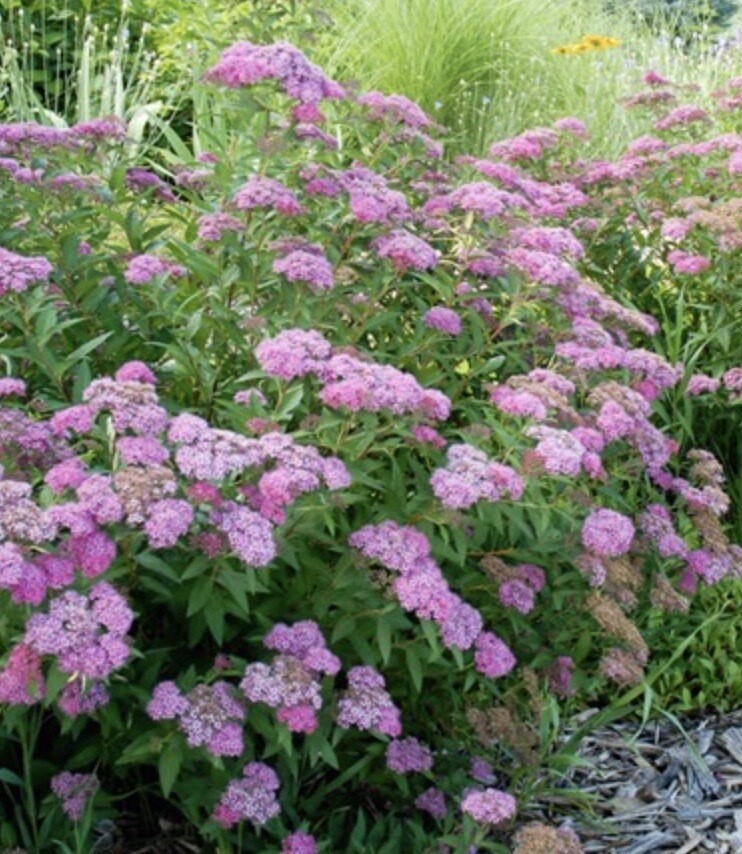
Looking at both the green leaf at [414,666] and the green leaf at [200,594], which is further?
the green leaf at [414,666]

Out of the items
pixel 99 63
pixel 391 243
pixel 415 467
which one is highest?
pixel 391 243

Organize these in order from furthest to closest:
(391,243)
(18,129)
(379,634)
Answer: (18,129) < (391,243) < (379,634)

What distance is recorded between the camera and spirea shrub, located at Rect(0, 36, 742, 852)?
7.34 ft

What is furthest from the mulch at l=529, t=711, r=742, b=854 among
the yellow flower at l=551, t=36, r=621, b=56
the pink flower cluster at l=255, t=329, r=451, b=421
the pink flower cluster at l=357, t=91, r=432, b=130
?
the yellow flower at l=551, t=36, r=621, b=56

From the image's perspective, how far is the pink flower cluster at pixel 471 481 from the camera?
240cm

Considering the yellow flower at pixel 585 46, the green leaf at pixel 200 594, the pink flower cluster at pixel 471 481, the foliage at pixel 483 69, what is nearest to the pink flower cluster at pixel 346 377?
the pink flower cluster at pixel 471 481

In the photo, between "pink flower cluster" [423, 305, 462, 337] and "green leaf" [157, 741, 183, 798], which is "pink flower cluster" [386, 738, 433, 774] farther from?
"pink flower cluster" [423, 305, 462, 337]

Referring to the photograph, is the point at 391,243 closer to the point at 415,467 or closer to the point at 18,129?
the point at 415,467

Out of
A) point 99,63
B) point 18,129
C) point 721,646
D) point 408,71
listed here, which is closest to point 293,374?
point 18,129

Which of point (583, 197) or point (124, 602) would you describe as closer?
point (124, 602)

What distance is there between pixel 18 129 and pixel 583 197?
1582mm

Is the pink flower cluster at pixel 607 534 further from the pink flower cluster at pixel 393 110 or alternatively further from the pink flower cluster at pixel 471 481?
the pink flower cluster at pixel 393 110

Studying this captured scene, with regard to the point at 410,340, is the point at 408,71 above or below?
below

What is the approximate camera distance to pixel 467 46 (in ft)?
26.1
